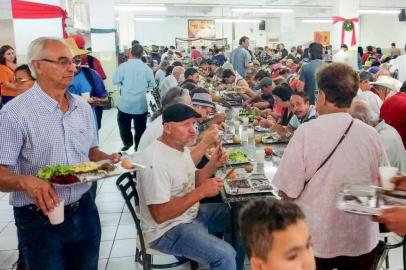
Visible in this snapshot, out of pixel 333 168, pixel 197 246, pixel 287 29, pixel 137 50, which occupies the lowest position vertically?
pixel 197 246

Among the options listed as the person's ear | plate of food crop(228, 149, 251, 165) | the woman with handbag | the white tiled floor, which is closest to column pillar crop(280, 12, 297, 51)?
the white tiled floor

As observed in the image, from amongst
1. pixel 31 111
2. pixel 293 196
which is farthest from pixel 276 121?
pixel 31 111

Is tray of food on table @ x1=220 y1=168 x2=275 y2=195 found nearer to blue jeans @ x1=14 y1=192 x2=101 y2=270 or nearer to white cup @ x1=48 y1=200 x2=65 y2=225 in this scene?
blue jeans @ x1=14 y1=192 x2=101 y2=270

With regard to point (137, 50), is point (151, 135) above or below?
below

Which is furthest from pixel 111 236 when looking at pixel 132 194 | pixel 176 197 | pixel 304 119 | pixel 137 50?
pixel 137 50

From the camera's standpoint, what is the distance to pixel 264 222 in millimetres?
1385

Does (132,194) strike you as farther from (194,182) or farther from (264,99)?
(264,99)

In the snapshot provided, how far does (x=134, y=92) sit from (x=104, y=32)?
4.49 m

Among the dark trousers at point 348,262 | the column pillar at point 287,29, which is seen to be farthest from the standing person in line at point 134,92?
the column pillar at point 287,29

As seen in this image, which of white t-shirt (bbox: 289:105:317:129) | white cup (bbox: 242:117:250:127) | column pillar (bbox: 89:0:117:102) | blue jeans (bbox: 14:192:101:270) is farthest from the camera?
column pillar (bbox: 89:0:117:102)

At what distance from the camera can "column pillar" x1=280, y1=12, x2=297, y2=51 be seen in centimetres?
1912

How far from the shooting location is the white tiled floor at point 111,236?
3.54 meters

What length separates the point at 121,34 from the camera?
20.1 m

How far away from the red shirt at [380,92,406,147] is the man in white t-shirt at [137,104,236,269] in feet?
6.87
